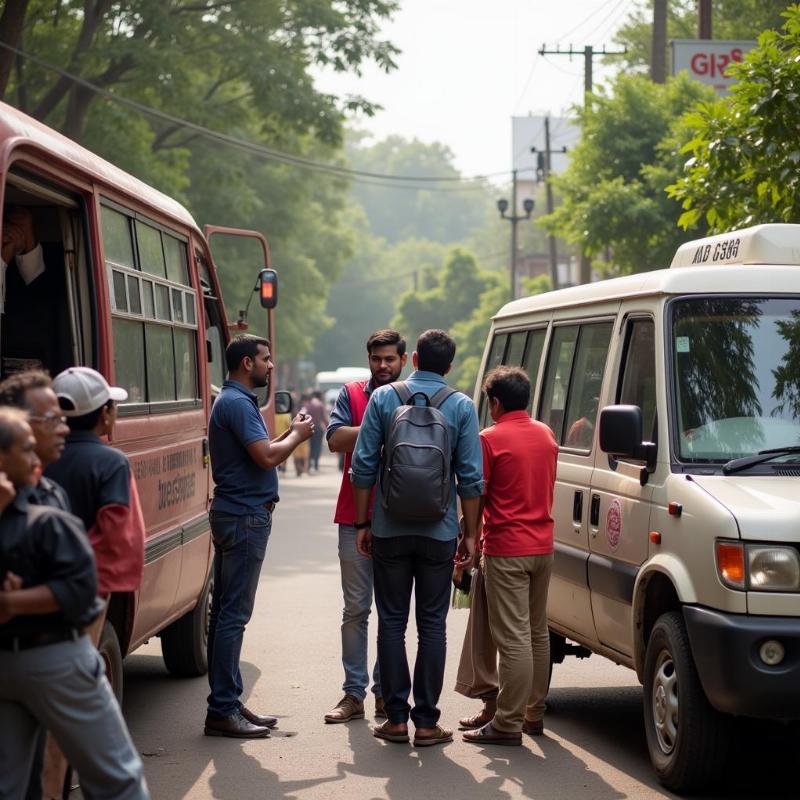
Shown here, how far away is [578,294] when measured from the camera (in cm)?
859

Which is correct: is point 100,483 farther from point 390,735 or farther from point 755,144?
point 755,144

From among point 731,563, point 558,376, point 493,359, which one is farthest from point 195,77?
point 731,563

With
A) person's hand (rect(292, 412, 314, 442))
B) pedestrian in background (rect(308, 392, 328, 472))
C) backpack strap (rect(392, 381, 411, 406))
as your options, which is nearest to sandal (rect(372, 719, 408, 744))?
person's hand (rect(292, 412, 314, 442))

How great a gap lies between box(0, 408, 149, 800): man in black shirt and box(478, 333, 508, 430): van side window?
597cm

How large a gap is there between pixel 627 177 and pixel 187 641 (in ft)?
54.4

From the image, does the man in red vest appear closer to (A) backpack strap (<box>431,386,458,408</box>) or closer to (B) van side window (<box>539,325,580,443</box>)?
(A) backpack strap (<box>431,386,458,408</box>)


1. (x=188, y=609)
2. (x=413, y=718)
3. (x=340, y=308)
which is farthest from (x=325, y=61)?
(x=340, y=308)

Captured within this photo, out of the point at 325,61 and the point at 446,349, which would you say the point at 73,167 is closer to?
the point at 446,349

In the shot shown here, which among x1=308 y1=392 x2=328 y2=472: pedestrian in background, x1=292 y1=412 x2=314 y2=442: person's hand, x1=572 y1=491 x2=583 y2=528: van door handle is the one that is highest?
x1=292 y1=412 x2=314 y2=442: person's hand

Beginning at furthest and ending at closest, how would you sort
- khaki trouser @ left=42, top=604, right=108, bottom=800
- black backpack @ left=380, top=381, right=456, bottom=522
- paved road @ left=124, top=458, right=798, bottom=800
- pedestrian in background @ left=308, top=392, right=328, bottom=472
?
pedestrian in background @ left=308, top=392, right=328, bottom=472 < black backpack @ left=380, top=381, right=456, bottom=522 < paved road @ left=124, top=458, right=798, bottom=800 < khaki trouser @ left=42, top=604, right=108, bottom=800

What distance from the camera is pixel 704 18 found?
22.7 m

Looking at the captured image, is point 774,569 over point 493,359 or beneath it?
beneath

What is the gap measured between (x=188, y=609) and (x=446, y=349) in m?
2.69

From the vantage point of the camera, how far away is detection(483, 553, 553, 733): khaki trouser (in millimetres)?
7441
